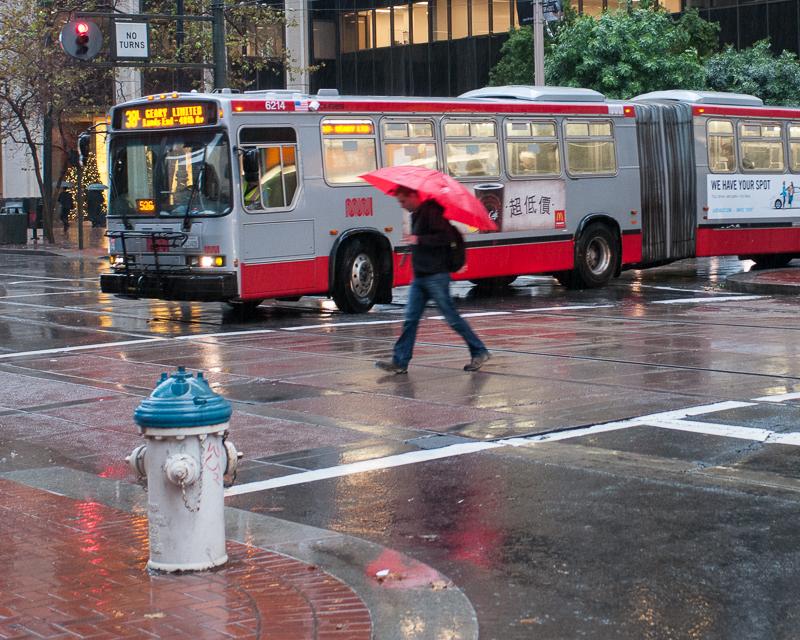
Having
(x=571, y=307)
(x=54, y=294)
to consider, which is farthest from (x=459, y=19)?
(x=571, y=307)

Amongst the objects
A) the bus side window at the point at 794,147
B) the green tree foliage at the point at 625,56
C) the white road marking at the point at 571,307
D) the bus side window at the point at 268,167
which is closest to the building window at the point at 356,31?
the green tree foliage at the point at 625,56

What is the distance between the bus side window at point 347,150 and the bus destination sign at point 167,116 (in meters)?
1.81

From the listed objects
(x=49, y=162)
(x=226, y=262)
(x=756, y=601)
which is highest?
(x=49, y=162)

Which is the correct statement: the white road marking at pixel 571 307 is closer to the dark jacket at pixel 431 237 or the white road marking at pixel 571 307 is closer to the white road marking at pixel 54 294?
the dark jacket at pixel 431 237

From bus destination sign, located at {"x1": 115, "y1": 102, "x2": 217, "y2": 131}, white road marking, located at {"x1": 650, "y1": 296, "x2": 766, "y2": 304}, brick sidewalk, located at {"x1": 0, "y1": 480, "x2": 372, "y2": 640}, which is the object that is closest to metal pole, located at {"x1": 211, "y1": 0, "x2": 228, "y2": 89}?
bus destination sign, located at {"x1": 115, "y1": 102, "x2": 217, "y2": 131}

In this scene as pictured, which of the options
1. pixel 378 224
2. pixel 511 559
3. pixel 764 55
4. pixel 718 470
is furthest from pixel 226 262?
pixel 764 55

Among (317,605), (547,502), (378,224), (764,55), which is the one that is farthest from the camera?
(764,55)

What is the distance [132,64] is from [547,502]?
77.9ft

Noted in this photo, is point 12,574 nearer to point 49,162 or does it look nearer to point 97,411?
point 97,411

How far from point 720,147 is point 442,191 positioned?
14641mm

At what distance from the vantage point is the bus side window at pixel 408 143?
2034cm

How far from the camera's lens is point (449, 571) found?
20.9 feet

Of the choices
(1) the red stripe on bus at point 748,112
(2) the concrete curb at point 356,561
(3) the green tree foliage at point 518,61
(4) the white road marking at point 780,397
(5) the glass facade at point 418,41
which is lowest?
(2) the concrete curb at point 356,561

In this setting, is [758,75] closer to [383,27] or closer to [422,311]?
[383,27]
